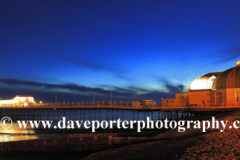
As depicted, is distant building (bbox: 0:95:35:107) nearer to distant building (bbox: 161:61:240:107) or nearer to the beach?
distant building (bbox: 161:61:240:107)

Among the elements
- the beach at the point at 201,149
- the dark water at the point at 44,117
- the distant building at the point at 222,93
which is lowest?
the dark water at the point at 44,117

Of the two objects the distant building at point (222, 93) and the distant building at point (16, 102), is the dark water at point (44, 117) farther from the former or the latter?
the distant building at point (222, 93)

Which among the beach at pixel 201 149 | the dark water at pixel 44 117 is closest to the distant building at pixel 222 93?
the dark water at pixel 44 117

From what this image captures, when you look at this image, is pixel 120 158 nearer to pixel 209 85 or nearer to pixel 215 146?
pixel 215 146

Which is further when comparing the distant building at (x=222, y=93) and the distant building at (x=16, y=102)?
the distant building at (x=16, y=102)

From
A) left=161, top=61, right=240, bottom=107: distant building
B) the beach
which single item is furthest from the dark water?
the beach

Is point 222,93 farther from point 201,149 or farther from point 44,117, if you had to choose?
point 44,117

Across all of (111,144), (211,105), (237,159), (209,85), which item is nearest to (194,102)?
(211,105)

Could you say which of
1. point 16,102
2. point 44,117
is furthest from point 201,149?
point 44,117

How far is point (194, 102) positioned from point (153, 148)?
31.5 m

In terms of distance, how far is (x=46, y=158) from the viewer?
2136 cm

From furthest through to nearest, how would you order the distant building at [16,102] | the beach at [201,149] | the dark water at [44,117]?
the distant building at [16,102], the dark water at [44,117], the beach at [201,149]

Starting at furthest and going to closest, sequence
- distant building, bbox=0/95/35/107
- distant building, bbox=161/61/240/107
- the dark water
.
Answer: distant building, bbox=0/95/35/107 → distant building, bbox=161/61/240/107 → the dark water

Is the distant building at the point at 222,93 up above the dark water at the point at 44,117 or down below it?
above
